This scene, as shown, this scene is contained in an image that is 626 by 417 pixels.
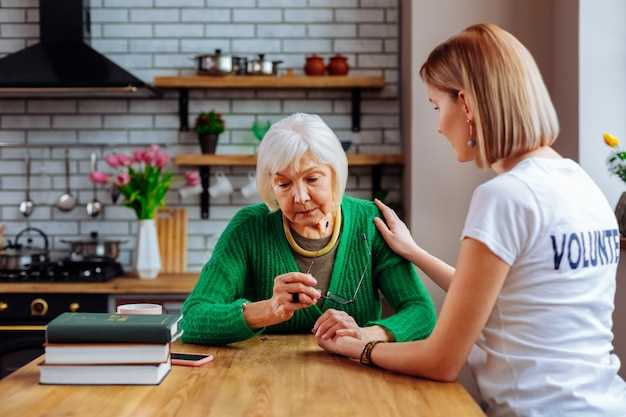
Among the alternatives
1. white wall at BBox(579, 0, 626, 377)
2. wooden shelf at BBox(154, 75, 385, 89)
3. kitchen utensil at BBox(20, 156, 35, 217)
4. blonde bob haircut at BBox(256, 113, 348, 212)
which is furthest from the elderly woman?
kitchen utensil at BBox(20, 156, 35, 217)

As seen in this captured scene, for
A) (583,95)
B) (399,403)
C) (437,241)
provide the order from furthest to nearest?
(437,241) → (583,95) → (399,403)

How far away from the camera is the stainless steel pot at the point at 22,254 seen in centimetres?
419

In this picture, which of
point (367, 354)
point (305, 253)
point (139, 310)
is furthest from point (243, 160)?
point (367, 354)

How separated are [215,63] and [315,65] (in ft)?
1.71

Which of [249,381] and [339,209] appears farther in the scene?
[339,209]

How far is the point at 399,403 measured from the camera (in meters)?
1.65

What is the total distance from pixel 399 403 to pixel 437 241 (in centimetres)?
250

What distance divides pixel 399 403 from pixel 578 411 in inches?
13.8

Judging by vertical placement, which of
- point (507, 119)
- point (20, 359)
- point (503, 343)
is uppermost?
point (507, 119)

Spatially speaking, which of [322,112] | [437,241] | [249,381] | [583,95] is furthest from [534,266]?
[322,112]

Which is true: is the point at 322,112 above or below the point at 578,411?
above

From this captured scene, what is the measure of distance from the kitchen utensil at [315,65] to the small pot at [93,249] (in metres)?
1.34

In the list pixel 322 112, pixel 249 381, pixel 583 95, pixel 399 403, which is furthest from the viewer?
pixel 322 112

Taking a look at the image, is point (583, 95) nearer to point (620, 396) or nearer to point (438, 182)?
point (438, 182)
